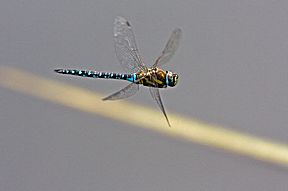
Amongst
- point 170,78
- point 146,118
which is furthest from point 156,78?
point 146,118

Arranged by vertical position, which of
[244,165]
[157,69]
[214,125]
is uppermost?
[157,69]

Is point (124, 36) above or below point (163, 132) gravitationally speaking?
above

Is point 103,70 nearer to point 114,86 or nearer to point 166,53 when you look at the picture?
point 114,86

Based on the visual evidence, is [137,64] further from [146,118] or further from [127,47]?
[146,118]

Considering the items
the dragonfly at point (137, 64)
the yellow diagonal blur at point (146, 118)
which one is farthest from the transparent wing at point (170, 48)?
the yellow diagonal blur at point (146, 118)

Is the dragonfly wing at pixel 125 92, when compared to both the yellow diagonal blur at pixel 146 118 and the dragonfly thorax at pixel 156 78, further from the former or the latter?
the yellow diagonal blur at pixel 146 118

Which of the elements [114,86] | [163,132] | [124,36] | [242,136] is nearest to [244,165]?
[242,136]

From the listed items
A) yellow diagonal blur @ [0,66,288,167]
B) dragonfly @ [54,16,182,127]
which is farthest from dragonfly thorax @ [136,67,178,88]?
yellow diagonal blur @ [0,66,288,167]
